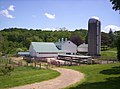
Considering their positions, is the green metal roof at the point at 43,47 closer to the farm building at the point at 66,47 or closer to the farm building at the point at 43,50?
the farm building at the point at 43,50

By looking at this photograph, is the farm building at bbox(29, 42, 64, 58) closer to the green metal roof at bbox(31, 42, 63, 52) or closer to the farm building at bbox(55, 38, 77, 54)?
the green metal roof at bbox(31, 42, 63, 52)

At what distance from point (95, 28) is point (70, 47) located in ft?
29.5

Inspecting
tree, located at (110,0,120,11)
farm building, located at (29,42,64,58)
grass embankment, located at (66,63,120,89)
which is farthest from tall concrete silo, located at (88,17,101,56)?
tree, located at (110,0,120,11)

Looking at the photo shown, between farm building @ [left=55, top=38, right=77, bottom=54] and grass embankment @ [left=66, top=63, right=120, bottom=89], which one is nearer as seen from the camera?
grass embankment @ [left=66, top=63, right=120, bottom=89]

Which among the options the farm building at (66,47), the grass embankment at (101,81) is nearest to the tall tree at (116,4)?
the grass embankment at (101,81)

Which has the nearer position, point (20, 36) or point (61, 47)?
point (61, 47)

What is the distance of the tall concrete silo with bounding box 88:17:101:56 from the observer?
2620 inches

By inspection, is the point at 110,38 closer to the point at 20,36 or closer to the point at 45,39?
the point at 45,39

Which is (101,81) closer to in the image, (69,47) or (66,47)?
(66,47)

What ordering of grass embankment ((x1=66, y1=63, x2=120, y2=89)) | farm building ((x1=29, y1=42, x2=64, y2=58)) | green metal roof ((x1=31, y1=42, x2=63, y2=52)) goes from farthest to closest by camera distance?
1. green metal roof ((x1=31, y1=42, x2=63, y2=52))
2. farm building ((x1=29, y1=42, x2=64, y2=58))
3. grass embankment ((x1=66, y1=63, x2=120, y2=89))

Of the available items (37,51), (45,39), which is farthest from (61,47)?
(45,39)

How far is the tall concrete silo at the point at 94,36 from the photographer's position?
6656 centimetres

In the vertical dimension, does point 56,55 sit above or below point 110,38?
below

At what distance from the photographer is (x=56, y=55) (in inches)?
2354
